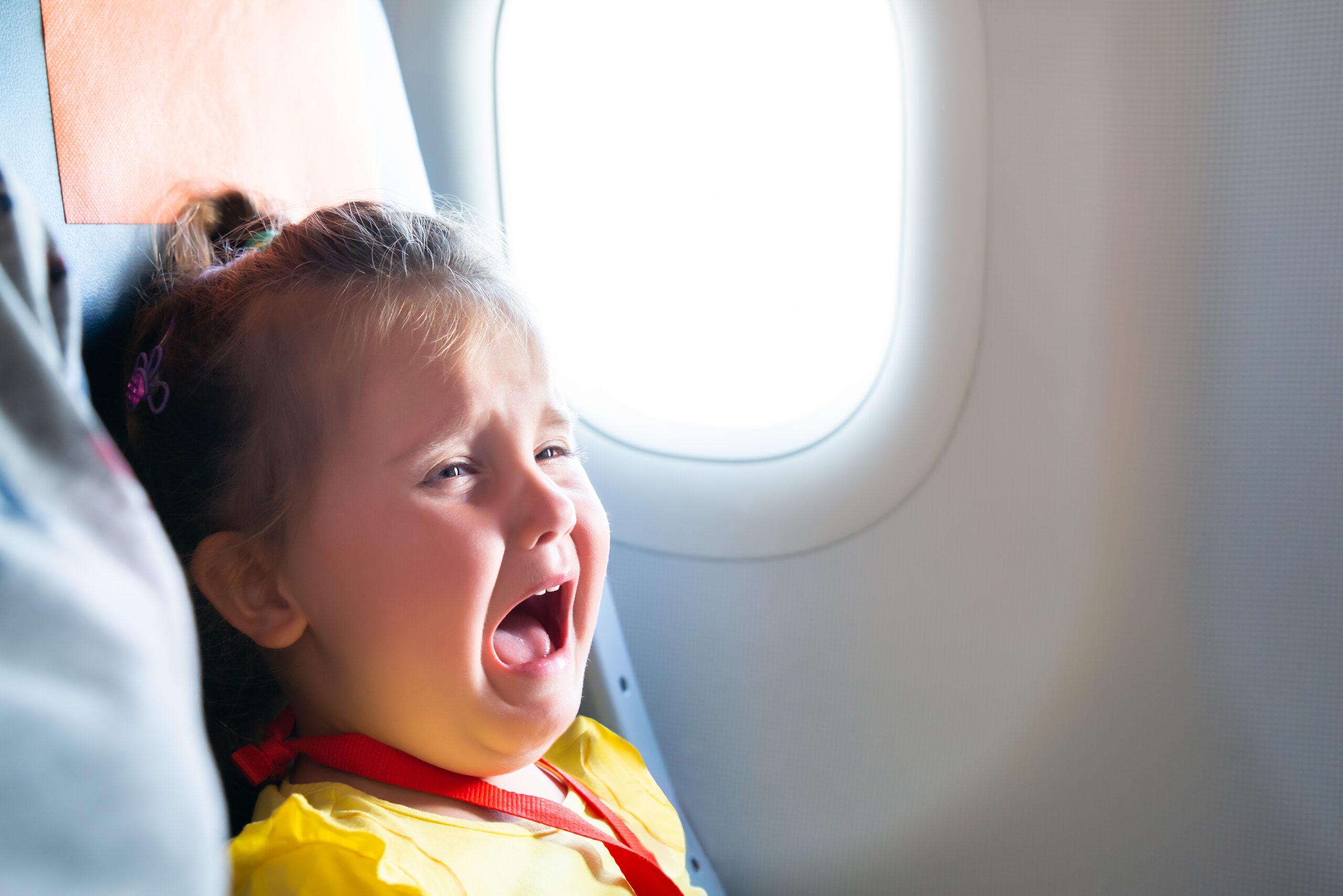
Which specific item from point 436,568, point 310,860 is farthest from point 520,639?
point 310,860

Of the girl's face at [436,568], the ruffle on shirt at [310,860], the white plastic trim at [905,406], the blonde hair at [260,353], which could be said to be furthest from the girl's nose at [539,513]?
the white plastic trim at [905,406]

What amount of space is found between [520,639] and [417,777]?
0.43ft

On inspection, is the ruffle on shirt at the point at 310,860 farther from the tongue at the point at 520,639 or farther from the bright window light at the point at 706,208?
the bright window light at the point at 706,208

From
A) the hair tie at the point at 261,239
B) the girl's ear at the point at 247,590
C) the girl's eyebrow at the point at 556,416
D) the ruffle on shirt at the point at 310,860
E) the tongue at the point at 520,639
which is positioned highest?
the hair tie at the point at 261,239

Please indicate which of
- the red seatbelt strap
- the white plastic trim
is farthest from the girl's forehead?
the white plastic trim

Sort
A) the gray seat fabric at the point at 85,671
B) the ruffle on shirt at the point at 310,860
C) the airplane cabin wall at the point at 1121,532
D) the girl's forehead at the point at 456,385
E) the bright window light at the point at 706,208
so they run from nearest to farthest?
the gray seat fabric at the point at 85,671 → the ruffle on shirt at the point at 310,860 → the girl's forehead at the point at 456,385 → the airplane cabin wall at the point at 1121,532 → the bright window light at the point at 706,208

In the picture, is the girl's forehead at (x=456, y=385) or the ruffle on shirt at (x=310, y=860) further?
the girl's forehead at (x=456, y=385)

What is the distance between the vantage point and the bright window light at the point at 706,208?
1.23m

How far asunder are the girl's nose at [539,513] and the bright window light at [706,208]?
59cm

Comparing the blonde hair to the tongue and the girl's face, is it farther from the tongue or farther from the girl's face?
the tongue

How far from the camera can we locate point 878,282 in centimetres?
123

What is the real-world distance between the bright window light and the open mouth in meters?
0.54

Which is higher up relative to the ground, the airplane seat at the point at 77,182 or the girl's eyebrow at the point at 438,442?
the airplane seat at the point at 77,182

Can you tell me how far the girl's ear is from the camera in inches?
27.2
